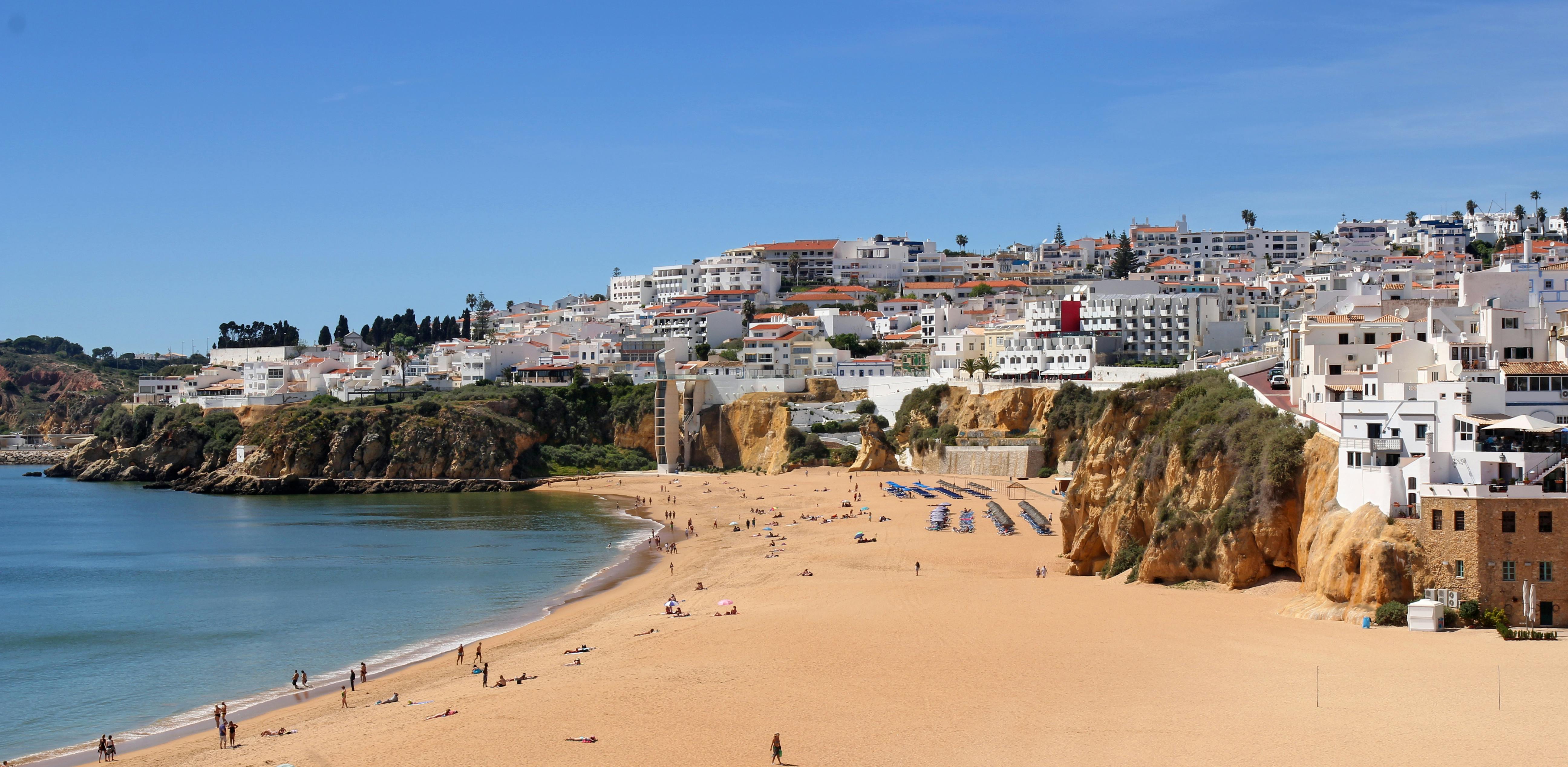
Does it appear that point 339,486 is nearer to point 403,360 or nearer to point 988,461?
point 403,360

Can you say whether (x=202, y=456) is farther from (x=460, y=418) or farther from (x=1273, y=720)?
(x=1273, y=720)

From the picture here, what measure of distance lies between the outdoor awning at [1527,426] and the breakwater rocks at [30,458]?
355ft

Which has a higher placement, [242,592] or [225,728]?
[242,592]

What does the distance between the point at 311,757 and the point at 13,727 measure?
7859mm

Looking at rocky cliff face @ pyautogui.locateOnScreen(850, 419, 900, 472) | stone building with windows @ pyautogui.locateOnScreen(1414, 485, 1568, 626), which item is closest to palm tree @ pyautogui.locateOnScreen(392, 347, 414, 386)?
rocky cliff face @ pyautogui.locateOnScreen(850, 419, 900, 472)

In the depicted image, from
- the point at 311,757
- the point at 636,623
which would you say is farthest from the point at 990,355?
the point at 311,757

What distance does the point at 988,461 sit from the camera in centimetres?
5653

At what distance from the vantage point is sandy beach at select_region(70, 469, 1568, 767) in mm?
17453

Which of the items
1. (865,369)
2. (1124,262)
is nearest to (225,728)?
(865,369)

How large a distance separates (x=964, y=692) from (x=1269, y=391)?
15176 millimetres

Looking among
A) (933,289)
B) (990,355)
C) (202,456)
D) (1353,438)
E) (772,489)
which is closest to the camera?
(1353,438)

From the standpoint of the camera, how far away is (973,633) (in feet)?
80.7

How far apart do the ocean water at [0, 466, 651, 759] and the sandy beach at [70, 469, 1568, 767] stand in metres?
2.21

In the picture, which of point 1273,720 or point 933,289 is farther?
point 933,289
